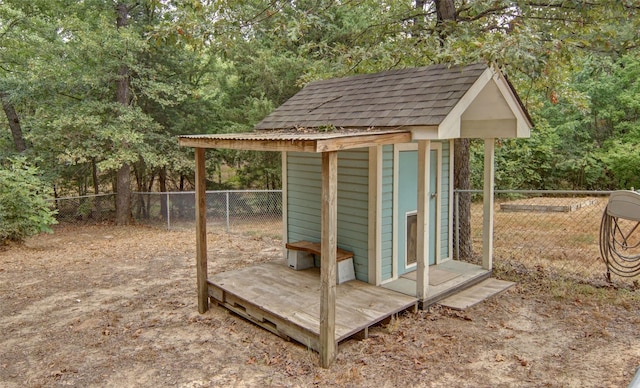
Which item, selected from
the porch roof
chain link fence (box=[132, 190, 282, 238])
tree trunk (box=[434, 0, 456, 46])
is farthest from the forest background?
the porch roof

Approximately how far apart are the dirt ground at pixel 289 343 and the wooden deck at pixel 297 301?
Answer: 151 mm

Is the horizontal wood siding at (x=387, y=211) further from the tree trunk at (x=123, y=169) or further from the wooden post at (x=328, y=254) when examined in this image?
the tree trunk at (x=123, y=169)

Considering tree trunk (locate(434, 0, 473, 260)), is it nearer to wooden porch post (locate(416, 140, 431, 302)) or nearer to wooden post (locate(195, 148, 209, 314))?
wooden porch post (locate(416, 140, 431, 302))

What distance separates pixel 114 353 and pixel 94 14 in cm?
989

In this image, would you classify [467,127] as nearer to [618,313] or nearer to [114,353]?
[618,313]

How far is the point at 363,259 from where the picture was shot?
17.5 feet

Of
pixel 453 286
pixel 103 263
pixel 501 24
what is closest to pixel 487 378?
pixel 453 286

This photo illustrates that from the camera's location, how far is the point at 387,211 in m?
5.22

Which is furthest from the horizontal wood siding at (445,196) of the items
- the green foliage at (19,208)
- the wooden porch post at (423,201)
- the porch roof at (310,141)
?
the green foliage at (19,208)

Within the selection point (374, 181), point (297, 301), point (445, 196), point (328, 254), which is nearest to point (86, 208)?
point (297, 301)

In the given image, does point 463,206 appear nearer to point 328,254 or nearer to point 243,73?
point 328,254

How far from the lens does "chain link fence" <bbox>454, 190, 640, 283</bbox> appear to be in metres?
6.39

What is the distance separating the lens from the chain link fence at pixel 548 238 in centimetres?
639

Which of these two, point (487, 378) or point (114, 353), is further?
point (114, 353)
